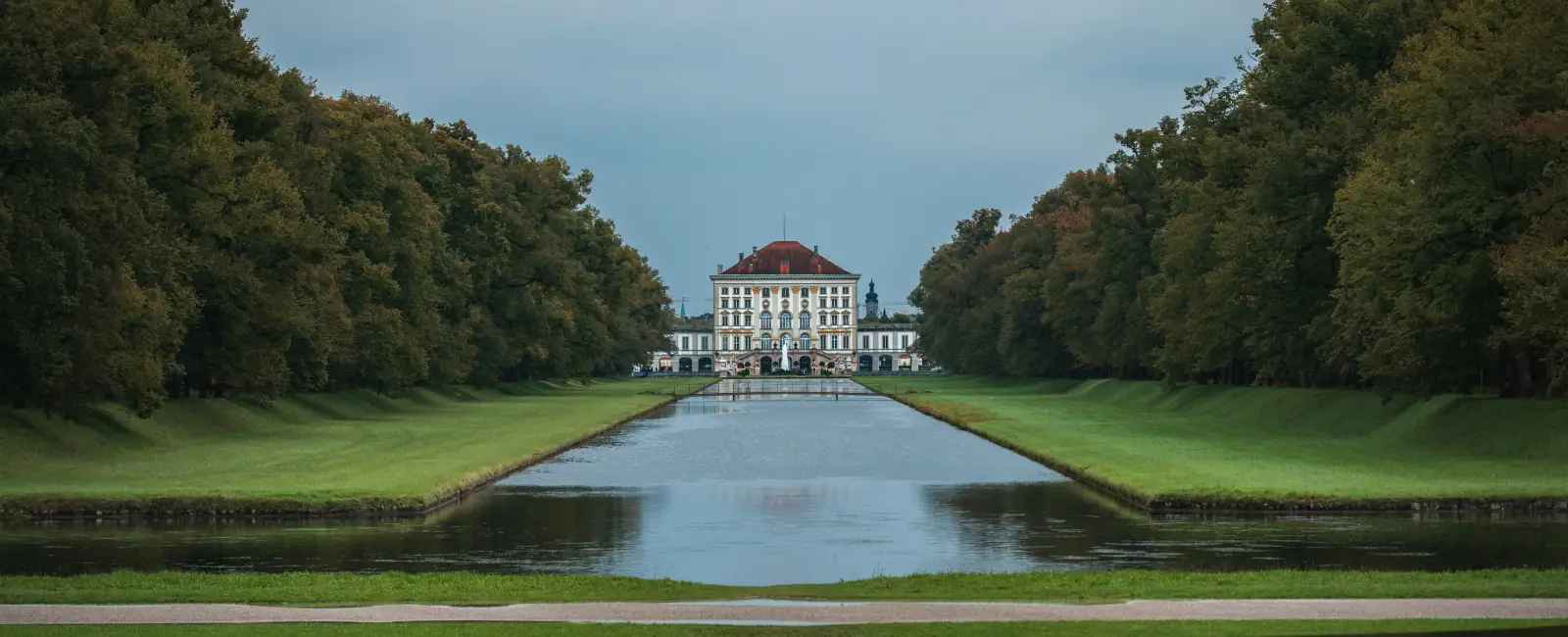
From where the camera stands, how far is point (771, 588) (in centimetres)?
1898

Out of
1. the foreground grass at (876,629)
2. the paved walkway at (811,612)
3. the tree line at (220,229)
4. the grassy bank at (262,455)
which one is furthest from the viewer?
the tree line at (220,229)

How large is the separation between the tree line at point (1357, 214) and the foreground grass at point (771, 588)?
16.1m

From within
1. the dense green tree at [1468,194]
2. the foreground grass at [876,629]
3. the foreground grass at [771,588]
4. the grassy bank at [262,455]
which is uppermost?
the dense green tree at [1468,194]

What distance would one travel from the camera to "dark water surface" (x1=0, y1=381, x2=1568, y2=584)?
22.0 metres

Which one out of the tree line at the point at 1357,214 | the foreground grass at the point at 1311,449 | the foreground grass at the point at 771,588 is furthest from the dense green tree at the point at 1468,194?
the foreground grass at the point at 771,588

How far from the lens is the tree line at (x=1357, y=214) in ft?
120

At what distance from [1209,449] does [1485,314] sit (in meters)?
6.45

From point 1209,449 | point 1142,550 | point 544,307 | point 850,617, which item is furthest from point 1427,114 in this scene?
point 544,307

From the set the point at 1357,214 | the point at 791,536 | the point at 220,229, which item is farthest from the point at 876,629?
the point at 220,229

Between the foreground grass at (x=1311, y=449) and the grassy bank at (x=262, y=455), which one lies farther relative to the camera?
the foreground grass at (x=1311, y=449)

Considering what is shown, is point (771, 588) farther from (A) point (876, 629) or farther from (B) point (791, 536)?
(B) point (791, 536)

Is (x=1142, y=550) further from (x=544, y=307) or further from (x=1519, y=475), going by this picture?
(x=544, y=307)

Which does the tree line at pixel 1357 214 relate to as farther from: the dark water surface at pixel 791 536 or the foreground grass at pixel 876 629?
the foreground grass at pixel 876 629

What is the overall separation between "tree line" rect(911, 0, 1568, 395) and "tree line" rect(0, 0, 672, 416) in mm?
25096
